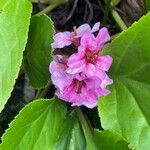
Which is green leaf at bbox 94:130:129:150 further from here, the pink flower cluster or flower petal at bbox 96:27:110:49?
flower petal at bbox 96:27:110:49

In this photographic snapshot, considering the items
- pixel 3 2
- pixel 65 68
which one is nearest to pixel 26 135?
pixel 65 68

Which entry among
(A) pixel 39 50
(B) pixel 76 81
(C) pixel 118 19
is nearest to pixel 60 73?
(B) pixel 76 81

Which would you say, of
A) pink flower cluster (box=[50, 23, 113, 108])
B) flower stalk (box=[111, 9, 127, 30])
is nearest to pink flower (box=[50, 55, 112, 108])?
pink flower cluster (box=[50, 23, 113, 108])

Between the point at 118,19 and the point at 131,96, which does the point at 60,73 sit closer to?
the point at 131,96

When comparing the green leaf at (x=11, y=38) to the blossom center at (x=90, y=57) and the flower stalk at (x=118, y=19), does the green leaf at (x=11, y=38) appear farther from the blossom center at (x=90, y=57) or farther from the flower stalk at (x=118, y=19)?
the flower stalk at (x=118, y=19)

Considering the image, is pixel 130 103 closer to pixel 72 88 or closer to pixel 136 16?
pixel 72 88

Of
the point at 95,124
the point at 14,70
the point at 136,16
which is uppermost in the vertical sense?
the point at 14,70

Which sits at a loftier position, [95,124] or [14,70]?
[14,70]

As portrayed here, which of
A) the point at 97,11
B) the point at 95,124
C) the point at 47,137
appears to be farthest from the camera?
the point at 97,11
